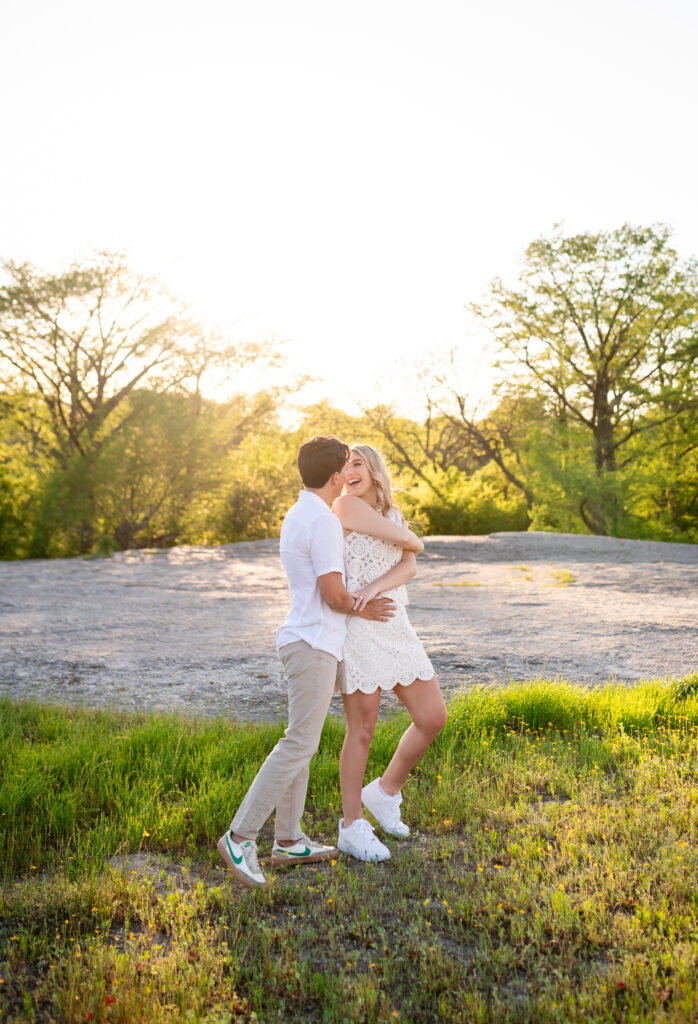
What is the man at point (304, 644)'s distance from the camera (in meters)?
3.36

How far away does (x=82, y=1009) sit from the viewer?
251cm

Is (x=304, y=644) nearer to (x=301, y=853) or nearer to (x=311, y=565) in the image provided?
(x=311, y=565)

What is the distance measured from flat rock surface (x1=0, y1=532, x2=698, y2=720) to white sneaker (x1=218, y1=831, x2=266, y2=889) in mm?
2381

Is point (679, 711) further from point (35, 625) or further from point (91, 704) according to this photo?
point (35, 625)

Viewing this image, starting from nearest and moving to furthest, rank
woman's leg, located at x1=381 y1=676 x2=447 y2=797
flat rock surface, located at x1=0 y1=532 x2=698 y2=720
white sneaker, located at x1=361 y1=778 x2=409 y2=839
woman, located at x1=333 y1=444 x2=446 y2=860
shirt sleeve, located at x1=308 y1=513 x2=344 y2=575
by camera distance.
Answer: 1. shirt sleeve, located at x1=308 y1=513 x2=344 y2=575
2. woman, located at x1=333 y1=444 x2=446 y2=860
3. woman's leg, located at x1=381 y1=676 x2=447 y2=797
4. white sneaker, located at x1=361 y1=778 x2=409 y2=839
5. flat rock surface, located at x1=0 y1=532 x2=698 y2=720

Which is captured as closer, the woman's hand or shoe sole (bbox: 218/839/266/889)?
shoe sole (bbox: 218/839/266/889)

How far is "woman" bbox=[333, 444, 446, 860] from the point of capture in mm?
3637

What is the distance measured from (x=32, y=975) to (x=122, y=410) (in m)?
19.0

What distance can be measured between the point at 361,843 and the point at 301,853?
0.94ft

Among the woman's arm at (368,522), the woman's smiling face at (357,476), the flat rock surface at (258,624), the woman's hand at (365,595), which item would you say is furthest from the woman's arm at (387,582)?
the flat rock surface at (258,624)

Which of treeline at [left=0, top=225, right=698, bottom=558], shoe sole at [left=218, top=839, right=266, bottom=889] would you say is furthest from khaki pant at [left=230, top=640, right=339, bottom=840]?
treeline at [left=0, top=225, right=698, bottom=558]

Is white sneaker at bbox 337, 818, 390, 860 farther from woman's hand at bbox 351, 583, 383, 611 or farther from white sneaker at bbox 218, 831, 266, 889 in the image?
woman's hand at bbox 351, 583, 383, 611

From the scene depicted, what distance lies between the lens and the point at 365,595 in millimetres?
3547

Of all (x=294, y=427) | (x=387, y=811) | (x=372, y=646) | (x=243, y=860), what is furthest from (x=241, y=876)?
(x=294, y=427)
